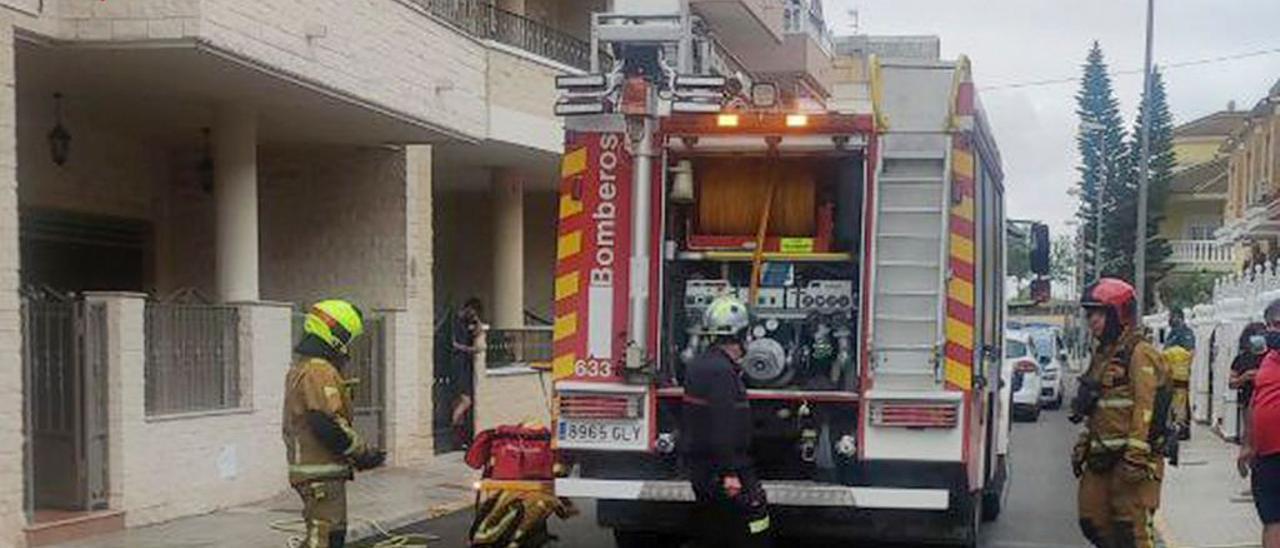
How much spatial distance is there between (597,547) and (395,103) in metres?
4.97

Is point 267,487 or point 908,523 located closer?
point 908,523

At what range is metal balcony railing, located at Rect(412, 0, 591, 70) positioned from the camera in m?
17.3

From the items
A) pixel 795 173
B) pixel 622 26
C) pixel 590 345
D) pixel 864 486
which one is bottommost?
pixel 864 486

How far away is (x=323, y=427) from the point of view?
7.11 metres

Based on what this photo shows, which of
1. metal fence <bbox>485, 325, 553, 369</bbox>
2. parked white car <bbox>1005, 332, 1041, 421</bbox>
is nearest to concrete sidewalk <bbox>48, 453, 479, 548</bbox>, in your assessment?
metal fence <bbox>485, 325, 553, 369</bbox>

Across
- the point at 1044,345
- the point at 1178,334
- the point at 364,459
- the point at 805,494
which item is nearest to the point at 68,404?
the point at 364,459

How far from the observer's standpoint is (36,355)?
Answer: 1046 centimetres

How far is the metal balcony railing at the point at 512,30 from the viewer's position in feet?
56.8

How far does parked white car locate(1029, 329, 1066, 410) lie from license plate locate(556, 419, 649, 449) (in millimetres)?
17852

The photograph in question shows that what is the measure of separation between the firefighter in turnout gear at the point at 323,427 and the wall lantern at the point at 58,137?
22.3 feet

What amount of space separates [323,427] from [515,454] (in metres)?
2.00

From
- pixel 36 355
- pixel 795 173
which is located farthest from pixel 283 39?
pixel 795 173

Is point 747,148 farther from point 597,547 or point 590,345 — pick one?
point 597,547

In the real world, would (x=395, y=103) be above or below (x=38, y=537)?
above
